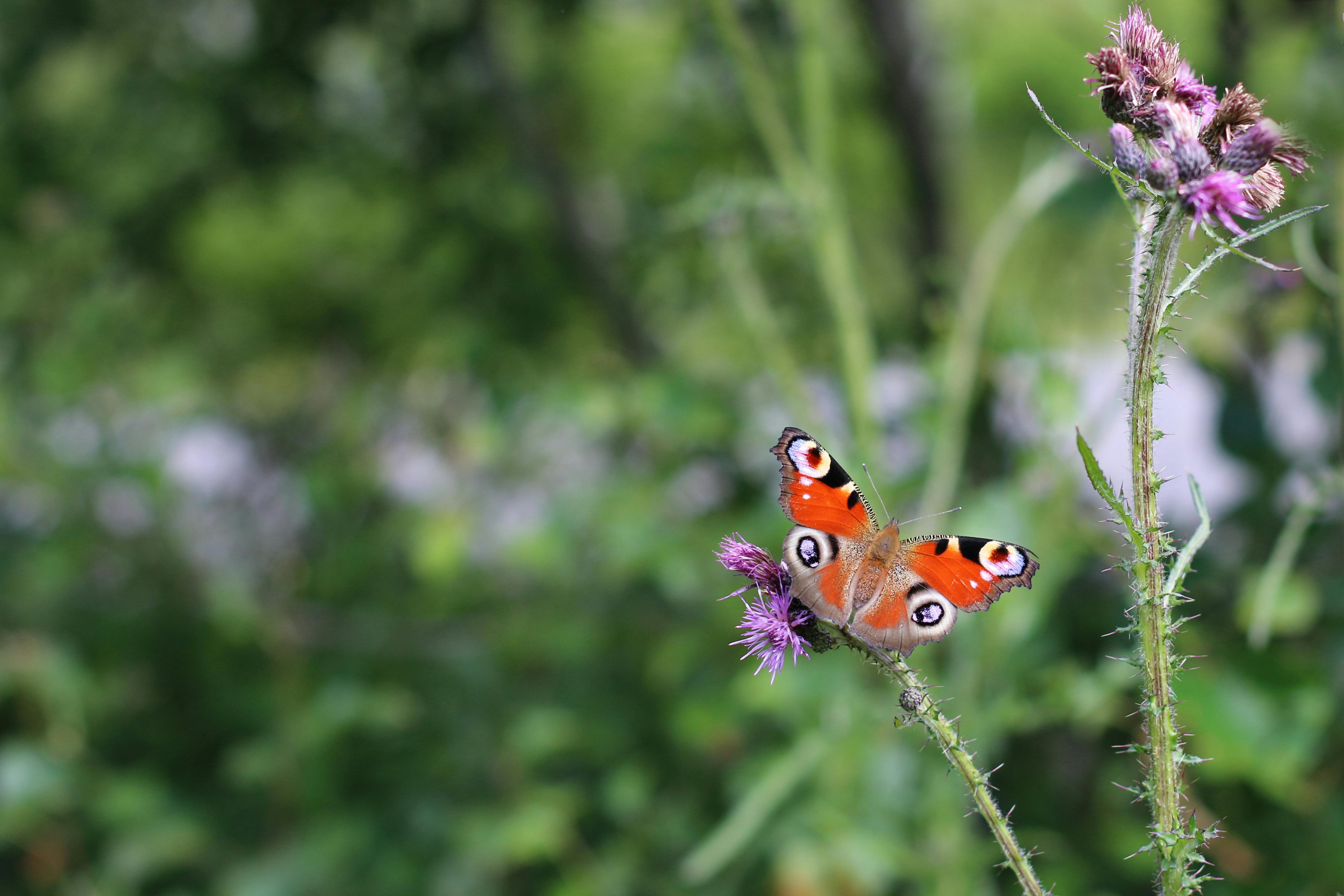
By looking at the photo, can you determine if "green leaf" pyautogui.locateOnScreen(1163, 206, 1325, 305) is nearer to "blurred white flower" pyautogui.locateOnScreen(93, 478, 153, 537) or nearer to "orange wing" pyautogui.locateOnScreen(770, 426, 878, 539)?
"orange wing" pyautogui.locateOnScreen(770, 426, 878, 539)

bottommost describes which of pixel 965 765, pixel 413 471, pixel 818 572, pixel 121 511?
pixel 965 765

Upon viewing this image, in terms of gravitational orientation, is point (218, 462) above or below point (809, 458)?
above

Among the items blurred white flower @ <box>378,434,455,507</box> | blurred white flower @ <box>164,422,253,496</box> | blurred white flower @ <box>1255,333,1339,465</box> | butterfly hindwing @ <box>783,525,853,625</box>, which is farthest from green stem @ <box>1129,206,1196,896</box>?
blurred white flower @ <box>164,422,253,496</box>

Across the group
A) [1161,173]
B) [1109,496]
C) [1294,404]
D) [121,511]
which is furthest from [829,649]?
[121,511]

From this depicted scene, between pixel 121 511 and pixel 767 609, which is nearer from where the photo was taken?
pixel 767 609

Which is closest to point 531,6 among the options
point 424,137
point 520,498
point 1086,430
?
point 424,137

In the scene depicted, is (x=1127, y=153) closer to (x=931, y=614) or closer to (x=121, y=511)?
(x=931, y=614)

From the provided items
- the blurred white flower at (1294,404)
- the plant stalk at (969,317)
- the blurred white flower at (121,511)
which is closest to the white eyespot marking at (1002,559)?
the plant stalk at (969,317)

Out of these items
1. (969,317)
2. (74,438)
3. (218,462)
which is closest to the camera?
(969,317)
